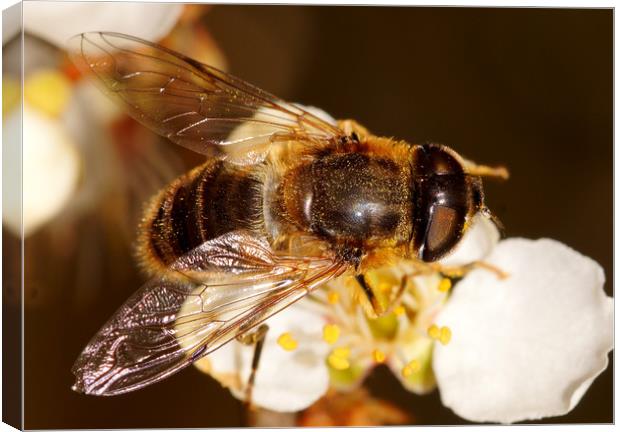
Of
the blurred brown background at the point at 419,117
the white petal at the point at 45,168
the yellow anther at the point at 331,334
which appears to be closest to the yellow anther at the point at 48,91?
the white petal at the point at 45,168

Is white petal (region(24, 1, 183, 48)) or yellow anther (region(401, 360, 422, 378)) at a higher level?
white petal (region(24, 1, 183, 48))

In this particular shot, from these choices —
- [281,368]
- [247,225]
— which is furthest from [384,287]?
[247,225]

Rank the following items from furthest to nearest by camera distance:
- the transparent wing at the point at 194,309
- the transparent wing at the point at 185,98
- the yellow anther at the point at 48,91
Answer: the yellow anther at the point at 48,91 → the transparent wing at the point at 185,98 → the transparent wing at the point at 194,309

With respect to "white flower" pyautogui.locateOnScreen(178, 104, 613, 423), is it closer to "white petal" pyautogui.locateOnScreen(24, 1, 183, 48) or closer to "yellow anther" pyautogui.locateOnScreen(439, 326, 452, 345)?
"yellow anther" pyautogui.locateOnScreen(439, 326, 452, 345)

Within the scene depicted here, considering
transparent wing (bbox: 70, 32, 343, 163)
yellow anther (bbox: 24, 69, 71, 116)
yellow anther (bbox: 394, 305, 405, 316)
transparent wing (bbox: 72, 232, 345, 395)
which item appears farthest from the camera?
yellow anther (bbox: 24, 69, 71, 116)

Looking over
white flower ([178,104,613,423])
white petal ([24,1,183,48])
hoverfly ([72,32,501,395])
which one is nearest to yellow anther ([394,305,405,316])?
white flower ([178,104,613,423])

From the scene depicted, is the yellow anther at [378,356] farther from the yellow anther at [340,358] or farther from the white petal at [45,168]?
the white petal at [45,168]
